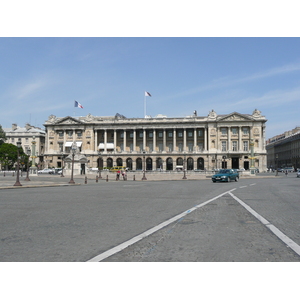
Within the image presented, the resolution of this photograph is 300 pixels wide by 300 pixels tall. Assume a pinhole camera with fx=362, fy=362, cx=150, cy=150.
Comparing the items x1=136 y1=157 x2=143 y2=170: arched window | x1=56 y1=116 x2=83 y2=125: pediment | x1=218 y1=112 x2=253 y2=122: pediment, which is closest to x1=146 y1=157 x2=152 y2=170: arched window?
x1=136 y1=157 x2=143 y2=170: arched window

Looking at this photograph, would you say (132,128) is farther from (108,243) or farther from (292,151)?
(108,243)

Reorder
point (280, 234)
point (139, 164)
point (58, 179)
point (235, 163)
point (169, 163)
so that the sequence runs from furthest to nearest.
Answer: point (139, 164) → point (169, 163) → point (235, 163) → point (58, 179) → point (280, 234)

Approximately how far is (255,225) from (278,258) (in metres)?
3.61

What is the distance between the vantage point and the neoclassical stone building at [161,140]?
10912 centimetres

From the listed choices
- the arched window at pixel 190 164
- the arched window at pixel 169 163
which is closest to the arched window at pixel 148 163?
the arched window at pixel 169 163

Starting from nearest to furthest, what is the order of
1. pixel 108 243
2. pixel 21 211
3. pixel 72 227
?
pixel 108 243, pixel 72 227, pixel 21 211

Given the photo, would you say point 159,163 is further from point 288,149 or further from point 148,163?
point 288,149

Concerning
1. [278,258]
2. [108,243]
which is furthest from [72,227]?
[278,258]

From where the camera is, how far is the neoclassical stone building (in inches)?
4296

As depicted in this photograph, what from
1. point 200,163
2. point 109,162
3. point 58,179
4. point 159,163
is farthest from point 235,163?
point 58,179

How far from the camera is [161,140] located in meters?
117

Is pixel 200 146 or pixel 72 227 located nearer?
pixel 72 227

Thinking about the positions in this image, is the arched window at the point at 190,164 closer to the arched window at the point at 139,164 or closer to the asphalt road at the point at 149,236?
the arched window at the point at 139,164

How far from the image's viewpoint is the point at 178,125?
114 meters
